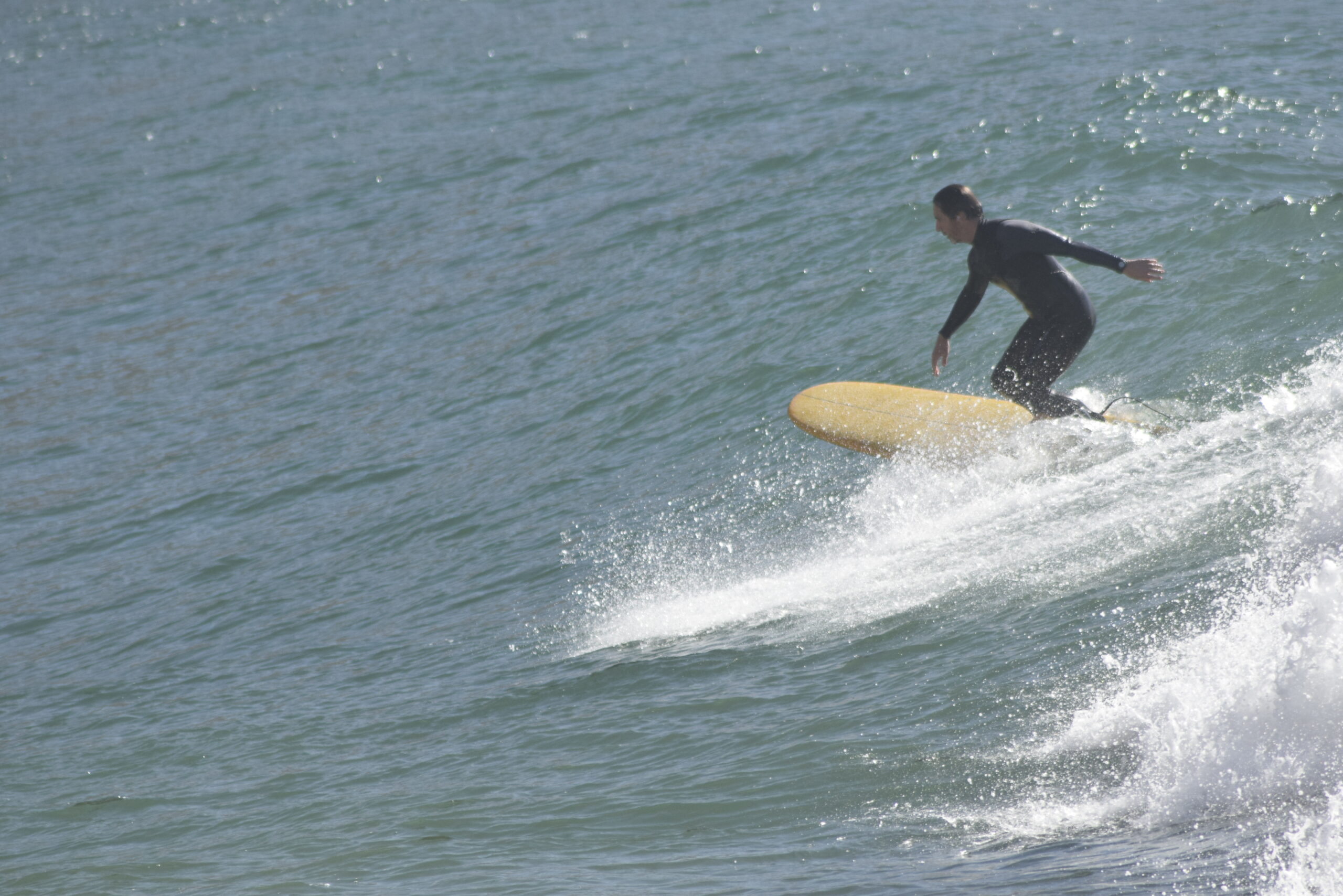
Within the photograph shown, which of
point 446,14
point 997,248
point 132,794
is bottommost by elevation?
point 132,794

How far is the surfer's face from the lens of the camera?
840cm

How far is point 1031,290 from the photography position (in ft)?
28.5

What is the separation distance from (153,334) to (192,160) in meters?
8.41

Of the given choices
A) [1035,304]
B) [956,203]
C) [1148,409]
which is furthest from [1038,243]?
[1148,409]

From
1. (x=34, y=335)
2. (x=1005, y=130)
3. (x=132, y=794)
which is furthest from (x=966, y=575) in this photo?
(x=34, y=335)

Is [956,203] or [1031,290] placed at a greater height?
[956,203]

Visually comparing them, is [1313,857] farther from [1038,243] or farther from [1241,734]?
[1038,243]

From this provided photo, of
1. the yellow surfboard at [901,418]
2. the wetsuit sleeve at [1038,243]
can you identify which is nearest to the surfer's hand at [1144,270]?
the wetsuit sleeve at [1038,243]

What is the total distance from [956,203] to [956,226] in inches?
6.3

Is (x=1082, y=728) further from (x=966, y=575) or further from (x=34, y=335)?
(x=34, y=335)

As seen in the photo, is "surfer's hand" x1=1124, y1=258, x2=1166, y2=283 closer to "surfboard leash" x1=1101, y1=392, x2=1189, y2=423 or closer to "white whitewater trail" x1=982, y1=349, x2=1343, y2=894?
"surfboard leash" x1=1101, y1=392, x2=1189, y2=423

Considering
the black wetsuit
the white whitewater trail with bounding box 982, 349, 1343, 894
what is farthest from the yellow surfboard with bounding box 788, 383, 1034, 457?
the white whitewater trail with bounding box 982, 349, 1343, 894

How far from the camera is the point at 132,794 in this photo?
27.6ft

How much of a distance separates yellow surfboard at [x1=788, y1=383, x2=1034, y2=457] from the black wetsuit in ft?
0.88
